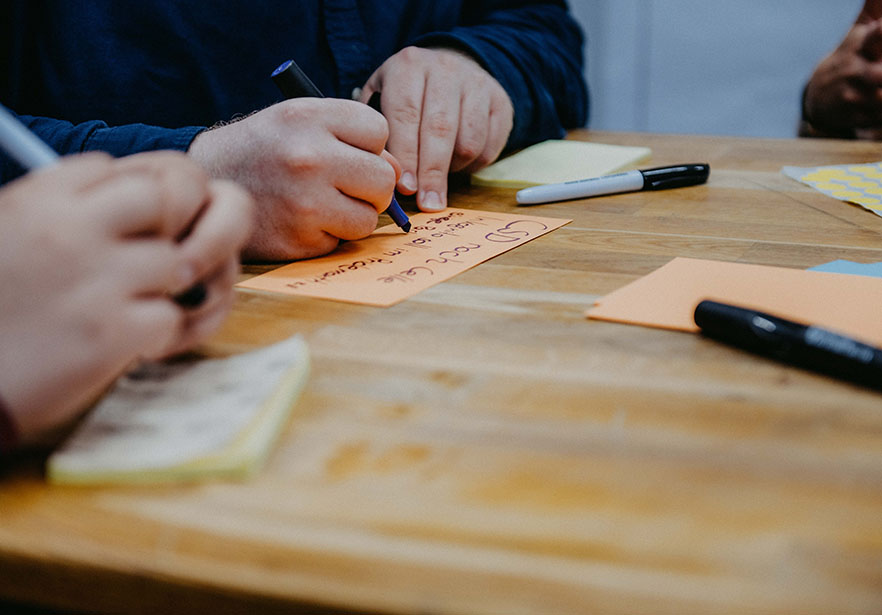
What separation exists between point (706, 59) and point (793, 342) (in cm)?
200

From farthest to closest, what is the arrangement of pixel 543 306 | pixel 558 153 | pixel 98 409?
pixel 558 153, pixel 543 306, pixel 98 409

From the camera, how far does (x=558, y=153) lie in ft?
3.26

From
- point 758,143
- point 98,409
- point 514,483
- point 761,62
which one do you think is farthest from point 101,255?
point 761,62

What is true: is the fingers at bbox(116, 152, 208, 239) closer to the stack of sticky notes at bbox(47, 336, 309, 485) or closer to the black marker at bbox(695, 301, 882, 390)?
the stack of sticky notes at bbox(47, 336, 309, 485)

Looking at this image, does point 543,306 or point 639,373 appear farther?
point 543,306

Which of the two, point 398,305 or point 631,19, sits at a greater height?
point 631,19

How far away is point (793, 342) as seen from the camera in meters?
0.40

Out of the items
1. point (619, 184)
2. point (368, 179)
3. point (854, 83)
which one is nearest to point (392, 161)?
point (368, 179)

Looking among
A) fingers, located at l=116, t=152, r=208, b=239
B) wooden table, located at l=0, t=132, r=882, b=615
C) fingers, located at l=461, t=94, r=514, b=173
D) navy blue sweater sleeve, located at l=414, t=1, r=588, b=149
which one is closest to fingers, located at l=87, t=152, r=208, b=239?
fingers, located at l=116, t=152, r=208, b=239

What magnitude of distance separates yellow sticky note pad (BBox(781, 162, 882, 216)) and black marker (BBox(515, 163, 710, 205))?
0.12 meters

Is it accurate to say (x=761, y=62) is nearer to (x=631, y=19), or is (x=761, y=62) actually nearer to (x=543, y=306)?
(x=631, y=19)

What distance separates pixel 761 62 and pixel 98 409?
219 cm

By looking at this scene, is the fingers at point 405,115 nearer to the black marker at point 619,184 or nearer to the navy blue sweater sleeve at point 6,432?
the black marker at point 619,184

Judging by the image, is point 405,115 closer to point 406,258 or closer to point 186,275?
point 406,258
